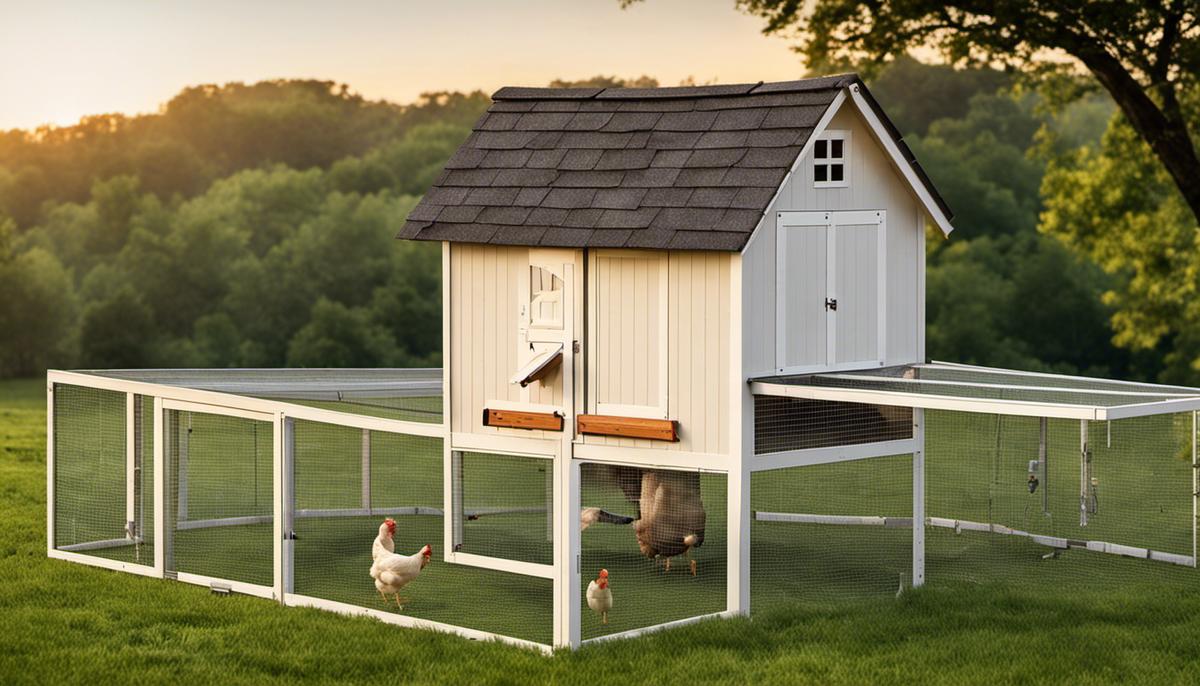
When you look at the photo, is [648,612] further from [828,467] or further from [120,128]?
[120,128]

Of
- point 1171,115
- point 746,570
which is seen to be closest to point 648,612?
point 746,570

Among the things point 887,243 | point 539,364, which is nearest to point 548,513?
point 539,364

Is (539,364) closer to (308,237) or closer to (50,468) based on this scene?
(50,468)

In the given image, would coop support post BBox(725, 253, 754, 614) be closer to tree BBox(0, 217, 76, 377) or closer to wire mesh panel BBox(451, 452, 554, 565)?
wire mesh panel BBox(451, 452, 554, 565)

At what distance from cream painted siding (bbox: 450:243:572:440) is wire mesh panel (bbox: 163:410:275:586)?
7.18ft

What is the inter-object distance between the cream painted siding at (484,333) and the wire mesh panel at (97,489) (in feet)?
10.8

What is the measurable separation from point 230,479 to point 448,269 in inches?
212

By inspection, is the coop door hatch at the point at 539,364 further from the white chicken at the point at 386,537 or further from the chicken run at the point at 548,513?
the white chicken at the point at 386,537

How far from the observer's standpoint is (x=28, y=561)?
49.6ft

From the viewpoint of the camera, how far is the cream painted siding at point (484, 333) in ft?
45.0

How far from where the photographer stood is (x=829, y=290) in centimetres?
1339

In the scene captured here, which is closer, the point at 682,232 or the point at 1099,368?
the point at 682,232

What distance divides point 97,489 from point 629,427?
6.91 metres

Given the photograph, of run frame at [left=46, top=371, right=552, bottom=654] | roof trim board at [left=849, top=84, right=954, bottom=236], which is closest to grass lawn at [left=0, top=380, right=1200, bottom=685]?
run frame at [left=46, top=371, right=552, bottom=654]
